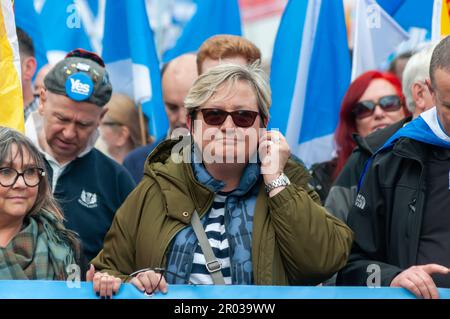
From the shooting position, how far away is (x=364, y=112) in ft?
20.9

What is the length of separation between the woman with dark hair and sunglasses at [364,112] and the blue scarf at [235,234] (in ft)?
6.10

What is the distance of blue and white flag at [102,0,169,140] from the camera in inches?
294

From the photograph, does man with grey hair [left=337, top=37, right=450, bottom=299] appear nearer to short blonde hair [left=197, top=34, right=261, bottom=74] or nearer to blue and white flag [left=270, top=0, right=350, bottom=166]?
short blonde hair [left=197, top=34, right=261, bottom=74]

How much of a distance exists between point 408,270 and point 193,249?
2.99 ft

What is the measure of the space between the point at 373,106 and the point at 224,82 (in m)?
2.08

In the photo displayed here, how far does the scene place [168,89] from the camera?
6723 mm

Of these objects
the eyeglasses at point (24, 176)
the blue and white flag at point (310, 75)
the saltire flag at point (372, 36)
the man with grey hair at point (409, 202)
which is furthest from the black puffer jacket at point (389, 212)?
the saltire flag at point (372, 36)

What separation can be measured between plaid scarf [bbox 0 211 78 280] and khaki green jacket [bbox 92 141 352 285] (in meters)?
0.24

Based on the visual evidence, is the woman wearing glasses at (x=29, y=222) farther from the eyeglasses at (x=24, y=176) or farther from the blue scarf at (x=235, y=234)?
the blue scarf at (x=235, y=234)

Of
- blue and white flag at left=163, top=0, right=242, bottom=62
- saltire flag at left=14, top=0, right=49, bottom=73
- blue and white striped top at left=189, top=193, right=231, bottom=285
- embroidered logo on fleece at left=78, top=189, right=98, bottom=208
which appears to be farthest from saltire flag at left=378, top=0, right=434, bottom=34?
blue and white striped top at left=189, top=193, right=231, bottom=285

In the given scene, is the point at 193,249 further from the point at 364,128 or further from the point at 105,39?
the point at 105,39

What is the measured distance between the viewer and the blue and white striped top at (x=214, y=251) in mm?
4285

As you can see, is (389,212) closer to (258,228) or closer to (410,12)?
(258,228)
